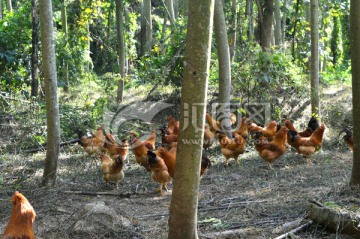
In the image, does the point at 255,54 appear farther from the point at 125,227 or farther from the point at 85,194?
the point at 125,227

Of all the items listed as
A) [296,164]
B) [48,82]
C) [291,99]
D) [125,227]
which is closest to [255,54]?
[291,99]

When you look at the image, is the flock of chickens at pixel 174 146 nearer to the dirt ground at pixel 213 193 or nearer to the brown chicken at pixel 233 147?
the brown chicken at pixel 233 147

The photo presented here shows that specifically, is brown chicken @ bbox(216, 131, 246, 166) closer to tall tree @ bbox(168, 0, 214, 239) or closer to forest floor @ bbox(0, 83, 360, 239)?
forest floor @ bbox(0, 83, 360, 239)

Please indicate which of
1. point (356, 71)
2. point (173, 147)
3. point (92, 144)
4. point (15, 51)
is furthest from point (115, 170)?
point (15, 51)

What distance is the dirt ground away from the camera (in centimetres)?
528

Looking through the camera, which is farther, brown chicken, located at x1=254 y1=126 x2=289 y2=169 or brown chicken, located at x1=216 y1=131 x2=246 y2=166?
brown chicken, located at x1=216 y1=131 x2=246 y2=166

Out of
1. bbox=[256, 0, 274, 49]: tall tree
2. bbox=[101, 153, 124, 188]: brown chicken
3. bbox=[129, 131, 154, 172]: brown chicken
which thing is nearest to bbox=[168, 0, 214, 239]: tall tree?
bbox=[101, 153, 124, 188]: brown chicken

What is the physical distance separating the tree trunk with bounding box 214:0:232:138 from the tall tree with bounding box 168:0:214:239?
498 cm

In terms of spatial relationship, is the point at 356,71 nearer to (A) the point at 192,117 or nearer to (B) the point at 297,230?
(B) the point at 297,230

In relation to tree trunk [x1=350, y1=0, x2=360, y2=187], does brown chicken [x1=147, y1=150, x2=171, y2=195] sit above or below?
below

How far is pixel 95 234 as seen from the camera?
5176mm

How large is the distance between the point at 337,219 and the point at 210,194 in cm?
260

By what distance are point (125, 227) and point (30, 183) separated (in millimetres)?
3064

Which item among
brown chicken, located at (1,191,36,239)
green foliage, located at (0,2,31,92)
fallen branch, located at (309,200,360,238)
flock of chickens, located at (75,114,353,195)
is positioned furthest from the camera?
green foliage, located at (0,2,31,92)
